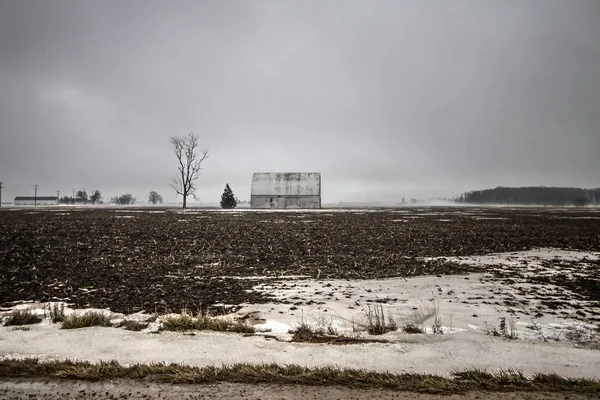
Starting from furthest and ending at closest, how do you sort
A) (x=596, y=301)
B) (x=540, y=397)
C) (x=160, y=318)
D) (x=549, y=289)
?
(x=549, y=289), (x=596, y=301), (x=160, y=318), (x=540, y=397)

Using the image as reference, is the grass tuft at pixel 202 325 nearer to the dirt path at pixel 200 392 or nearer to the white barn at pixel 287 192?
the dirt path at pixel 200 392

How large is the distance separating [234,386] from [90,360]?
2.32 m

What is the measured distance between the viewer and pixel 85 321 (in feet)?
21.1

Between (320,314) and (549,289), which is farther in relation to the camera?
(549,289)

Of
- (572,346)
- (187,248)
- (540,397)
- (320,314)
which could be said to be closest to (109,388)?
(320,314)

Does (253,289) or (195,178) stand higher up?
(195,178)

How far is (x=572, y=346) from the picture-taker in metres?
5.60

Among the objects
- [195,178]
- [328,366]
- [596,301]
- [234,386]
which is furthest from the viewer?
[195,178]

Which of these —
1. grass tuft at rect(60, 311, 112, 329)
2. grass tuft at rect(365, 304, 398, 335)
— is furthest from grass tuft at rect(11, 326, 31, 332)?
grass tuft at rect(365, 304, 398, 335)

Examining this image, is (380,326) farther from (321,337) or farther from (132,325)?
(132,325)

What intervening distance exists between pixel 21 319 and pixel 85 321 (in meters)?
1.32

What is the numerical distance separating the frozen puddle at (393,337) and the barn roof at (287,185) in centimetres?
7099

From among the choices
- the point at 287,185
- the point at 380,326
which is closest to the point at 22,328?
the point at 380,326

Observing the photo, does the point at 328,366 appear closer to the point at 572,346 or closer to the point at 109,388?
the point at 109,388
